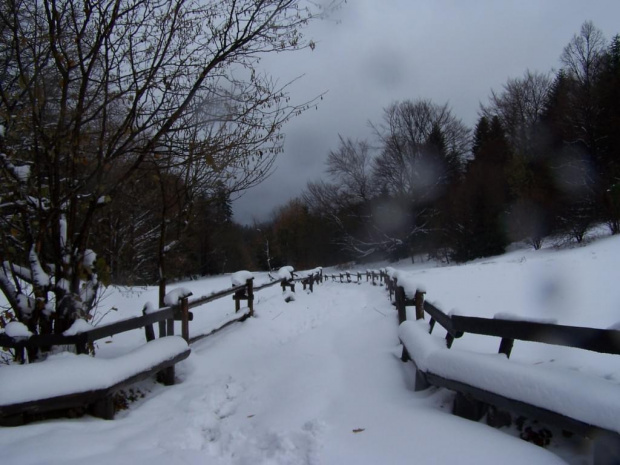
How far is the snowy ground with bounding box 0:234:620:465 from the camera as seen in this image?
10.3 feet

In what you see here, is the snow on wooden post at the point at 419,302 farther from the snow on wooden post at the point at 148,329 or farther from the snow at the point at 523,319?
the snow on wooden post at the point at 148,329

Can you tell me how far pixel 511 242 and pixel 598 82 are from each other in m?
13.1

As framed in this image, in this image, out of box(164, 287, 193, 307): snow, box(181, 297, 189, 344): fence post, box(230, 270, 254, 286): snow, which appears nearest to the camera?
box(164, 287, 193, 307): snow

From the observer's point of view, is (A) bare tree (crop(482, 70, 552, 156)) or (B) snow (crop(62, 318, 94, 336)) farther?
(A) bare tree (crop(482, 70, 552, 156))

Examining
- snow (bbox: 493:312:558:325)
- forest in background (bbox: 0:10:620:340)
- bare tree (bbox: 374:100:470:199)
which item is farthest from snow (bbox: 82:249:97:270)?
bare tree (bbox: 374:100:470:199)

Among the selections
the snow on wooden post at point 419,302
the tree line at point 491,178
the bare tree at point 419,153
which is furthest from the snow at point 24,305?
the bare tree at point 419,153

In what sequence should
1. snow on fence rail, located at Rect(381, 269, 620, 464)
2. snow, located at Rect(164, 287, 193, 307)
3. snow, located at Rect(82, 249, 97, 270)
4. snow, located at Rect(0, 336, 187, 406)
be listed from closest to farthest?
snow on fence rail, located at Rect(381, 269, 620, 464) < snow, located at Rect(0, 336, 187, 406) < snow, located at Rect(82, 249, 97, 270) < snow, located at Rect(164, 287, 193, 307)

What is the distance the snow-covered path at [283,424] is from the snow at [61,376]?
0.95 feet

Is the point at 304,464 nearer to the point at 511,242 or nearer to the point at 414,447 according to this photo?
the point at 414,447

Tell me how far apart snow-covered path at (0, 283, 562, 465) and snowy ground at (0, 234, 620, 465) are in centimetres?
1

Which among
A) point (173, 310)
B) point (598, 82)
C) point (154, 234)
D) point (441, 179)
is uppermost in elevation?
point (598, 82)

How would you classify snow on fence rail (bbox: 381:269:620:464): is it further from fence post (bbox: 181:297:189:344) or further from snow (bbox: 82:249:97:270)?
snow (bbox: 82:249:97:270)

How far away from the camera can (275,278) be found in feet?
48.3

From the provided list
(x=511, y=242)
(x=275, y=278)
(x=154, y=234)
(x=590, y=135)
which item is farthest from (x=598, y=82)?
(x=154, y=234)
